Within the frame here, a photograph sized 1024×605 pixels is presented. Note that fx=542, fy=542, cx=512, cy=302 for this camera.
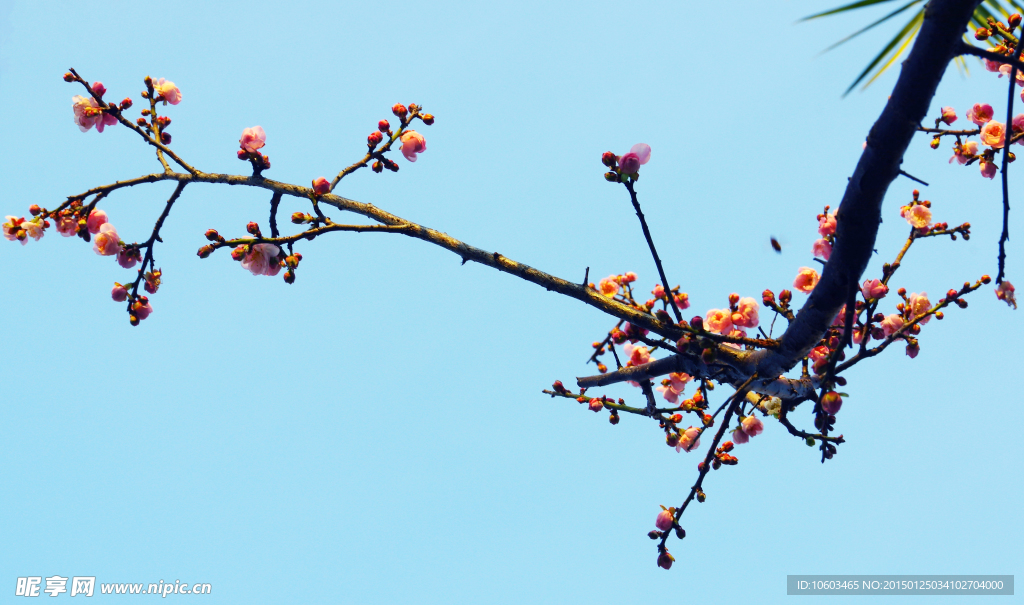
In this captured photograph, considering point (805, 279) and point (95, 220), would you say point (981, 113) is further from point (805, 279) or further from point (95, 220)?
point (95, 220)

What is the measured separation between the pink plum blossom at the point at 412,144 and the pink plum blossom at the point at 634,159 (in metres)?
1.50

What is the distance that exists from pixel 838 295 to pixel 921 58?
1.09 meters

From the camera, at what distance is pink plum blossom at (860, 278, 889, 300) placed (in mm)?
3244

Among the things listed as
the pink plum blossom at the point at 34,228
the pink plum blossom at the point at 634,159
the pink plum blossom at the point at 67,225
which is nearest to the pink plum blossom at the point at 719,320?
the pink plum blossom at the point at 634,159

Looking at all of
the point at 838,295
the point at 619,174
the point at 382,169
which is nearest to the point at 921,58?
the point at 838,295

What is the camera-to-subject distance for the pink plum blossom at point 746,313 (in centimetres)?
358

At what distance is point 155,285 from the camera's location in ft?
11.7

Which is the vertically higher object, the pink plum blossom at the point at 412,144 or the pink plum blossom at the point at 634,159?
the pink plum blossom at the point at 412,144

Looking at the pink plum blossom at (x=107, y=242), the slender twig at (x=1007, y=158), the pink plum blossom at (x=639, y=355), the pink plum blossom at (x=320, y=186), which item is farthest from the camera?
the pink plum blossom at (x=639, y=355)

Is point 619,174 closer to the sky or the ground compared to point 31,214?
closer to the ground

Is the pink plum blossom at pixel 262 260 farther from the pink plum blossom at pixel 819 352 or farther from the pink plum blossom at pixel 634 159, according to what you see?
the pink plum blossom at pixel 819 352

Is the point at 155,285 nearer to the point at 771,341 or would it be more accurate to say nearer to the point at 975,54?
the point at 771,341

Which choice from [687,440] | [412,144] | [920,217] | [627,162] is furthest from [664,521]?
[412,144]

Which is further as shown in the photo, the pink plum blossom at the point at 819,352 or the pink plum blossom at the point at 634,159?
the pink plum blossom at the point at 819,352
